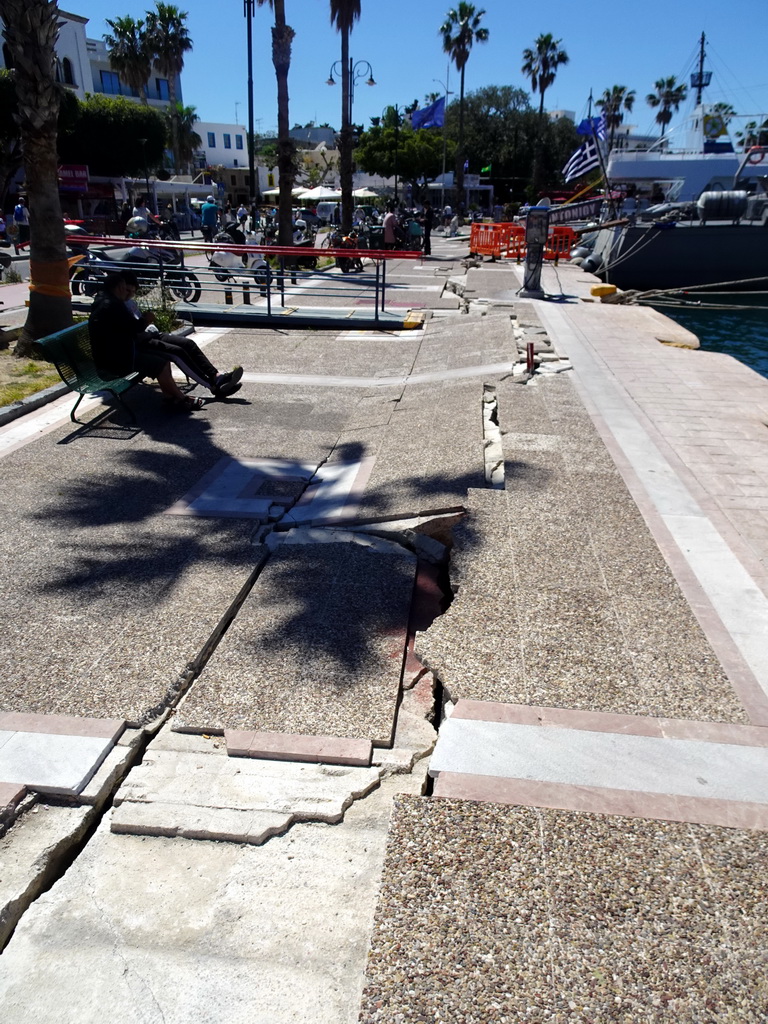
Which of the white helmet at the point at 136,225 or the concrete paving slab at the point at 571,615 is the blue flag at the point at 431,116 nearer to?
the white helmet at the point at 136,225

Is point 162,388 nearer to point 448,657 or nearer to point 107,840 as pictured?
point 448,657

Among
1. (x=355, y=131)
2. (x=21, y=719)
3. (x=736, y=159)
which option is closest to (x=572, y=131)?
(x=736, y=159)

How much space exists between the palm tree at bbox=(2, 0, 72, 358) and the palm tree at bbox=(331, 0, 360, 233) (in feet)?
61.2

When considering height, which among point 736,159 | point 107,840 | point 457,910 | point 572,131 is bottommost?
point 107,840

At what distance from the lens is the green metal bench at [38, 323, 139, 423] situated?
705 cm

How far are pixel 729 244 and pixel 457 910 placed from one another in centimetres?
2889

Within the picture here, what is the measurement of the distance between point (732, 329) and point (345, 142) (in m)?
15.6

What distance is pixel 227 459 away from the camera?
688 centimetres

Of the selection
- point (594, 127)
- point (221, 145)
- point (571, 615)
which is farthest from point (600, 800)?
point (221, 145)

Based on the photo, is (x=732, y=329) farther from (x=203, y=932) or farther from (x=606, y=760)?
(x=203, y=932)

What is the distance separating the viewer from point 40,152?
9578 mm

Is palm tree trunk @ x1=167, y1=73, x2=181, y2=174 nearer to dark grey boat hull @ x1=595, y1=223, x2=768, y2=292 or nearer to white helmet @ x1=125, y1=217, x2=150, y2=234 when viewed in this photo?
white helmet @ x1=125, y1=217, x2=150, y2=234

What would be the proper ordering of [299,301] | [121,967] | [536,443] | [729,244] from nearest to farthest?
[121,967] → [536,443] → [299,301] → [729,244]

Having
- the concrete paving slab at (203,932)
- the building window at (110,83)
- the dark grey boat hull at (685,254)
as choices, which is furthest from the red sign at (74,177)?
the concrete paving slab at (203,932)
